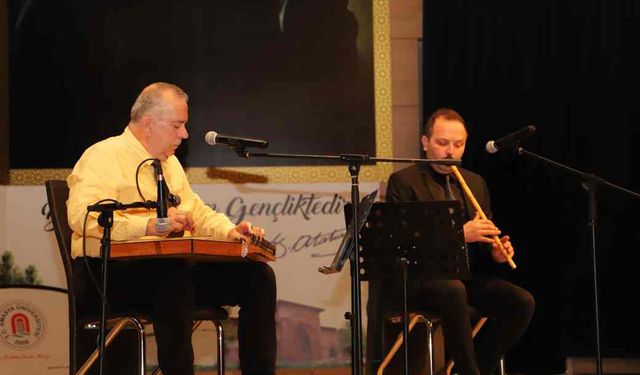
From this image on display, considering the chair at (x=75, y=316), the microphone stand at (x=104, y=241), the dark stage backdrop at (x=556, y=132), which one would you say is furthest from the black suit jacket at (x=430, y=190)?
the microphone stand at (x=104, y=241)

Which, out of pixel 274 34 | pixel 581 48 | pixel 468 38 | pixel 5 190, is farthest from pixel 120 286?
pixel 581 48

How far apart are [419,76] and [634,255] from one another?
1.52 meters

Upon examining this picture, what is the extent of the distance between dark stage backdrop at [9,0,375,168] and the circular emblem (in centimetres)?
76

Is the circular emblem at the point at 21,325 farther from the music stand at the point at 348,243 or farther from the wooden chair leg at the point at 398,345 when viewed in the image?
the music stand at the point at 348,243

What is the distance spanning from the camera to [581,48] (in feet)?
17.4

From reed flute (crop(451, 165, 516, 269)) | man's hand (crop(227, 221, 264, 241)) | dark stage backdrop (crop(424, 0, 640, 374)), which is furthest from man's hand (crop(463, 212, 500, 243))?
dark stage backdrop (crop(424, 0, 640, 374))

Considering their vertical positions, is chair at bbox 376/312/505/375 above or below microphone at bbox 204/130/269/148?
below

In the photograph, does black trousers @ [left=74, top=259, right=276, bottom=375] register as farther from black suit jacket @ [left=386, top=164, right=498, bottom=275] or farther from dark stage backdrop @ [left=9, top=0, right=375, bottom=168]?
dark stage backdrop @ [left=9, top=0, right=375, bottom=168]

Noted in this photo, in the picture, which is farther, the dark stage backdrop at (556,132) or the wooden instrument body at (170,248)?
the dark stage backdrop at (556,132)

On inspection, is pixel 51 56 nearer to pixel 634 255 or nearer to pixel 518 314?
pixel 518 314

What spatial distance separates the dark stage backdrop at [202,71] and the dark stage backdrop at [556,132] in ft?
1.68

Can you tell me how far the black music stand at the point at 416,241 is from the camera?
144 inches

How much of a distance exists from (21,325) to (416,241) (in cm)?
236

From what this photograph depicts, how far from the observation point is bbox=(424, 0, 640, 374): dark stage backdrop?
17.3 ft
